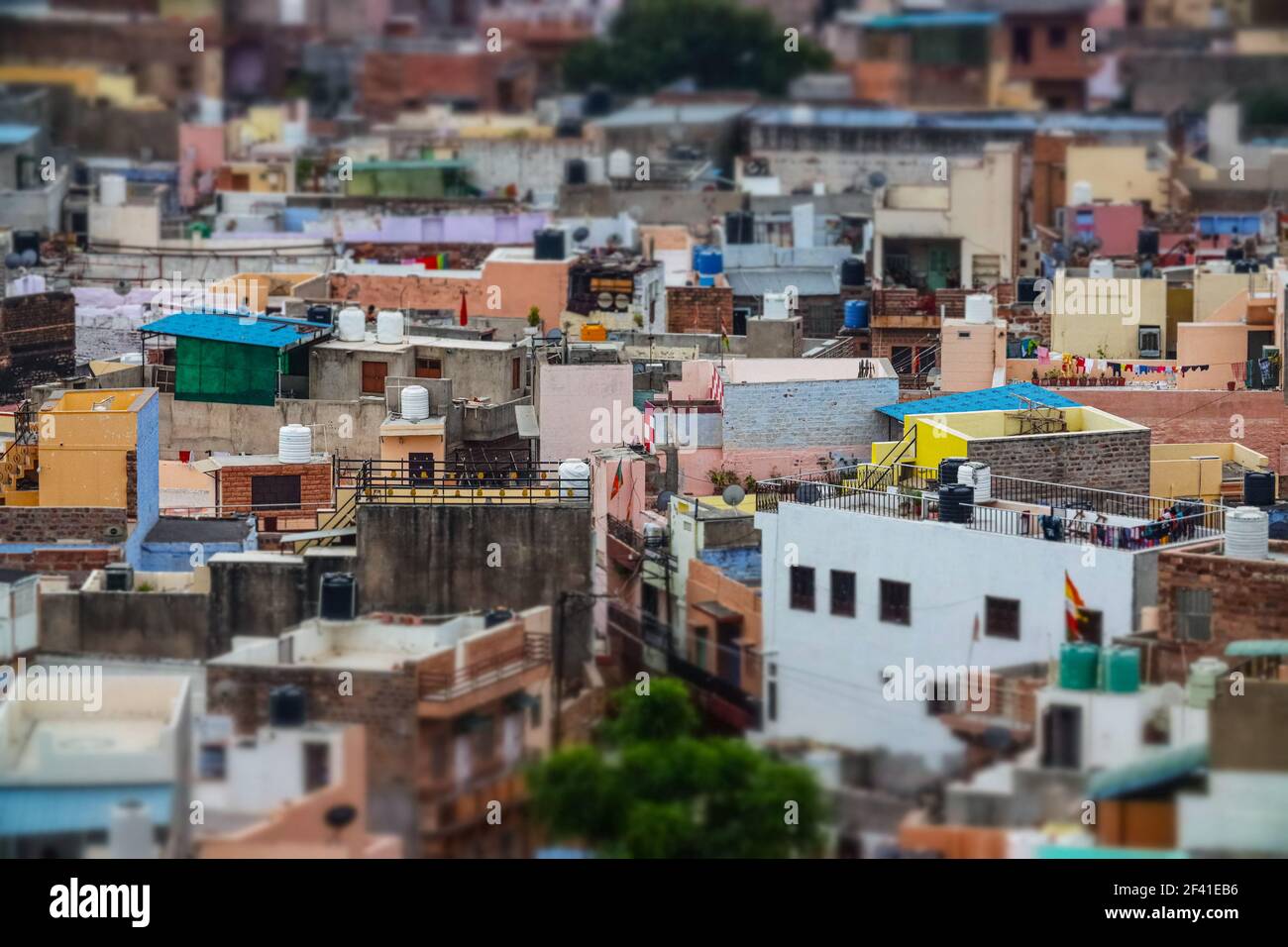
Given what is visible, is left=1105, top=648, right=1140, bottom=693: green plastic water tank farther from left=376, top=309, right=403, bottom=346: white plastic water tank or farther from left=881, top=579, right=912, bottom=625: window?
left=376, top=309, right=403, bottom=346: white plastic water tank

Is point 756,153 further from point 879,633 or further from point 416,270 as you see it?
point 879,633

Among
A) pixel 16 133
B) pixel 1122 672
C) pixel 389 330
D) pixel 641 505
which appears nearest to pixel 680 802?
pixel 1122 672

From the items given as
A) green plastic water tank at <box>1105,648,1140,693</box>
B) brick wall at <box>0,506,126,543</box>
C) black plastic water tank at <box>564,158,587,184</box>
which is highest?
black plastic water tank at <box>564,158,587,184</box>

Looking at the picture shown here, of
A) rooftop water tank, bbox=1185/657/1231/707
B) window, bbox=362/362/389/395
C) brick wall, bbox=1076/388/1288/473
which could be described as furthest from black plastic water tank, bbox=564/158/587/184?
rooftop water tank, bbox=1185/657/1231/707

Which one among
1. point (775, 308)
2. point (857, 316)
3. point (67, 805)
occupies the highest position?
point (775, 308)

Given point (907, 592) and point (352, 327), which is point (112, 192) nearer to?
point (352, 327)

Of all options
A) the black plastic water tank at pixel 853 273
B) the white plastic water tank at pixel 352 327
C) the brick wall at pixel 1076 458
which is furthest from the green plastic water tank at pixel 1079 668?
the black plastic water tank at pixel 853 273
